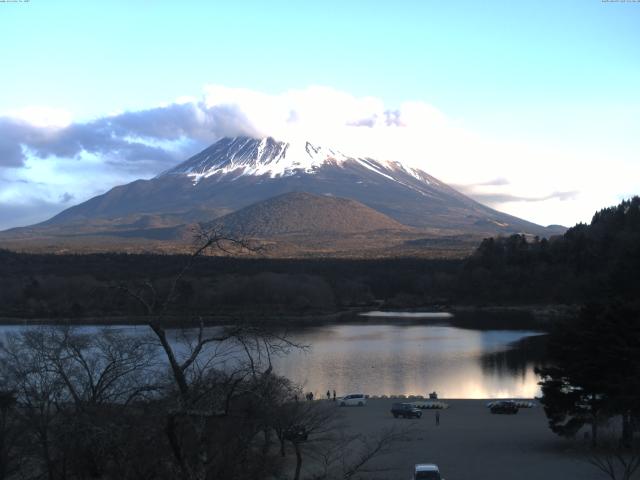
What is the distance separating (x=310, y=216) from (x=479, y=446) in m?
134

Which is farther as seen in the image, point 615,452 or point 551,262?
point 551,262

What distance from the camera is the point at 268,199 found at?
514 ft

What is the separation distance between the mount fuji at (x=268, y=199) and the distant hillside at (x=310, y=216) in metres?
0.30

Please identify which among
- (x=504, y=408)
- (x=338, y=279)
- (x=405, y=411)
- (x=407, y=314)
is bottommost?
(x=407, y=314)

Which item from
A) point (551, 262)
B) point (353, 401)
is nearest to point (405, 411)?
point (353, 401)

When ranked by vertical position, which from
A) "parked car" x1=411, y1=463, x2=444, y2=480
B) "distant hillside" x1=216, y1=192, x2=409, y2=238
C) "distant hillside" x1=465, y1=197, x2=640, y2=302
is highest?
"distant hillside" x1=216, y1=192, x2=409, y2=238

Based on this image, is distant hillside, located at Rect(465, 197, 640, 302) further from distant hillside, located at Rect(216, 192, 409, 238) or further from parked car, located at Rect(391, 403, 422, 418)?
distant hillside, located at Rect(216, 192, 409, 238)

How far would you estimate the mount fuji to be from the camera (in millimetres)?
147375

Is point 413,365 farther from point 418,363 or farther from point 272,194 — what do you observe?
point 272,194

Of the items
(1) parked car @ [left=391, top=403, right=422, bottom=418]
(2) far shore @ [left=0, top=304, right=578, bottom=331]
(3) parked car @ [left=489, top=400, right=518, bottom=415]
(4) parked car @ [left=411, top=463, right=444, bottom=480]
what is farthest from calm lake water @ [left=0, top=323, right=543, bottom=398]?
(4) parked car @ [left=411, top=463, right=444, bottom=480]

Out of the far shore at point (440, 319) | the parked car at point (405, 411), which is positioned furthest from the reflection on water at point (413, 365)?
the far shore at point (440, 319)

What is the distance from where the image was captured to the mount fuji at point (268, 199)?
147375 millimetres

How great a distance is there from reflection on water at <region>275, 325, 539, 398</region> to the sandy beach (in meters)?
4.22

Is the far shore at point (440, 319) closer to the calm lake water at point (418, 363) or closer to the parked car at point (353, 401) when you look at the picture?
the calm lake water at point (418, 363)
